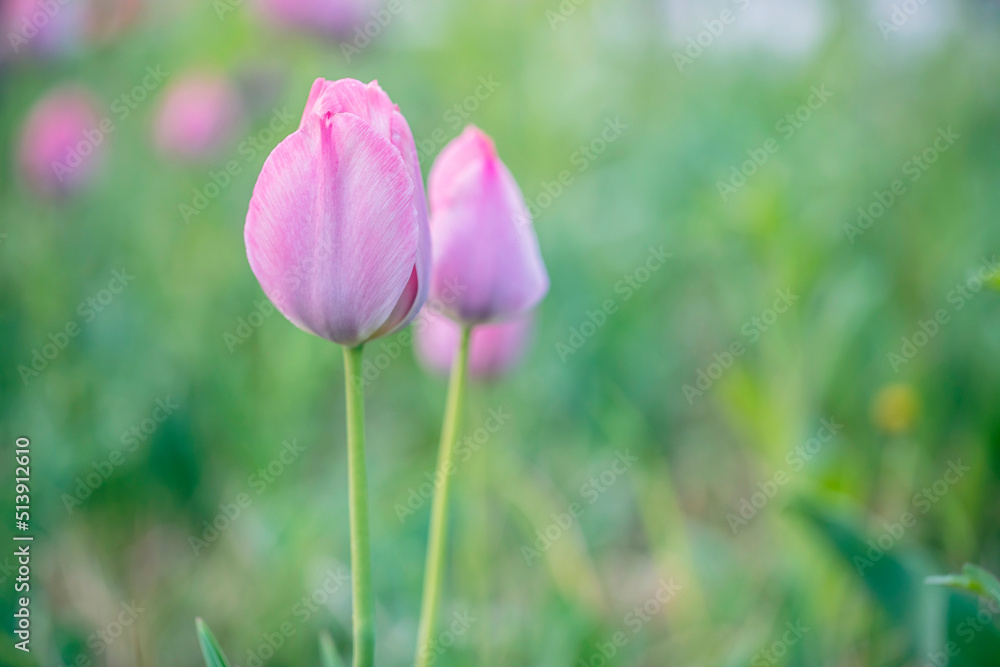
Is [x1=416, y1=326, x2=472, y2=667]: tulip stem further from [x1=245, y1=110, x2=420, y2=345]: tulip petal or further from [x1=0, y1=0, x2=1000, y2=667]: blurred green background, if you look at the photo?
[x1=0, y1=0, x2=1000, y2=667]: blurred green background

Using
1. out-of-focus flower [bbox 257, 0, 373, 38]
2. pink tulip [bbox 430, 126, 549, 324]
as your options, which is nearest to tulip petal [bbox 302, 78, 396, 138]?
pink tulip [bbox 430, 126, 549, 324]

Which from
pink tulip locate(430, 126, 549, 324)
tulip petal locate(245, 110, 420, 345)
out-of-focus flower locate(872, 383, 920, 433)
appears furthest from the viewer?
out-of-focus flower locate(872, 383, 920, 433)

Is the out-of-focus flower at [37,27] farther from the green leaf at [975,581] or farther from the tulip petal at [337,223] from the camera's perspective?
the green leaf at [975,581]

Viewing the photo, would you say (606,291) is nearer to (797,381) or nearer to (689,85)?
(797,381)

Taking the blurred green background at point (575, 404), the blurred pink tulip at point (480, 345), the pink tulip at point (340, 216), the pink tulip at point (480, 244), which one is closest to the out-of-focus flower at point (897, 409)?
the blurred green background at point (575, 404)

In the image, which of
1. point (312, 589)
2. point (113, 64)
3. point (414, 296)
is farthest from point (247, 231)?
point (113, 64)

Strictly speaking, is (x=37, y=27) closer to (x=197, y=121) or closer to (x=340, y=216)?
(x=197, y=121)

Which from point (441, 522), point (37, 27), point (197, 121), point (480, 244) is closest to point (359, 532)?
point (441, 522)
